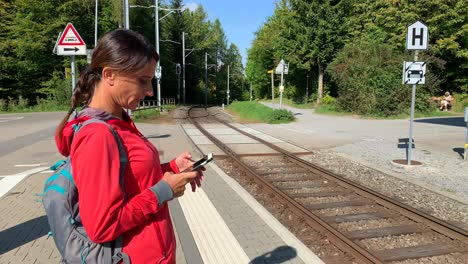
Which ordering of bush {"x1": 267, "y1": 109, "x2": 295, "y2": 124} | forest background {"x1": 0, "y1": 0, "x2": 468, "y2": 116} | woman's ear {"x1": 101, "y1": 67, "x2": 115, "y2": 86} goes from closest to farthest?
woman's ear {"x1": 101, "y1": 67, "x2": 115, "y2": 86} < bush {"x1": 267, "y1": 109, "x2": 295, "y2": 124} < forest background {"x1": 0, "y1": 0, "x2": 468, "y2": 116}

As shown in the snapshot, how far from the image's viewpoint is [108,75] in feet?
5.65

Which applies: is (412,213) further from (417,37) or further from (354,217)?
(417,37)

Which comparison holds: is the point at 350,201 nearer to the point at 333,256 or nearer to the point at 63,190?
the point at 333,256

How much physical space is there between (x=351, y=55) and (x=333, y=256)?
26.8 metres

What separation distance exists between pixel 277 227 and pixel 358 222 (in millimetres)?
1340

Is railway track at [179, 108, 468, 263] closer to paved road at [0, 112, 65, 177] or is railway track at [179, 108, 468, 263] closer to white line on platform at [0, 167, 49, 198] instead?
white line on platform at [0, 167, 49, 198]

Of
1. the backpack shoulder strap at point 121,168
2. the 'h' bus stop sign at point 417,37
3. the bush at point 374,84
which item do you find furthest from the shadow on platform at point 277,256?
the bush at point 374,84

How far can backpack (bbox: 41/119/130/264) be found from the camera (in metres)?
1.55

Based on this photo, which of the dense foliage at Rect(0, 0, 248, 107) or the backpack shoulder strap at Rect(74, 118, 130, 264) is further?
the dense foliage at Rect(0, 0, 248, 107)

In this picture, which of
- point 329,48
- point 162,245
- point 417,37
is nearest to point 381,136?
point 417,37

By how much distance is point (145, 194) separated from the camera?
→ 1651 mm

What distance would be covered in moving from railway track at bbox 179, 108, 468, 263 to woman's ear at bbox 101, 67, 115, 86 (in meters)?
3.54

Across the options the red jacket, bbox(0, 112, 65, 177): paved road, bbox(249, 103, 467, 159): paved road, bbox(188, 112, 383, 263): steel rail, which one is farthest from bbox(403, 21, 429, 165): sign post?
bbox(0, 112, 65, 177): paved road

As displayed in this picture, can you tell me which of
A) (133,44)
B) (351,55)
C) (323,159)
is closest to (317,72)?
(351,55)
